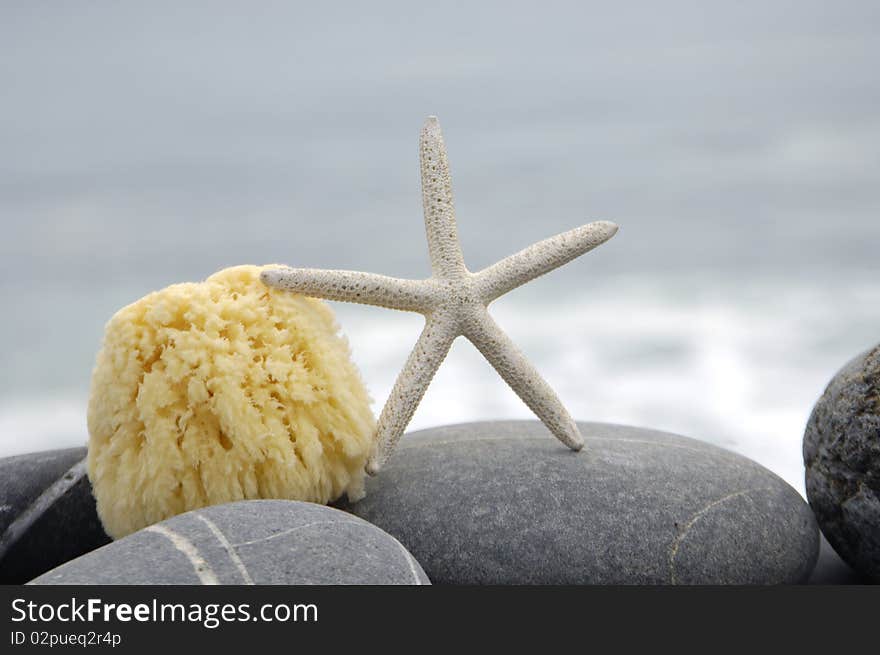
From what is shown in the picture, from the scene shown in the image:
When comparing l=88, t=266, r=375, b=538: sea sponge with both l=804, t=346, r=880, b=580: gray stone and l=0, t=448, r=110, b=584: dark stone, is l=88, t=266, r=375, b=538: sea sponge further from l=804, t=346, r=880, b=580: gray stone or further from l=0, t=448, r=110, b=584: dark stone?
l=804, t=346, r=880, b=580: gray stone

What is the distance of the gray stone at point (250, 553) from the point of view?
246 cm

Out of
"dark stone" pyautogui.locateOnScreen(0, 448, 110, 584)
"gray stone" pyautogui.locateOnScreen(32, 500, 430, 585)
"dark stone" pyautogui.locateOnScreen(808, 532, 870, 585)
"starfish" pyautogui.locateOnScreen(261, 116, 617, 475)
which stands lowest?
"dark stone" pyautogui.locateOnScreen(808, 532, 870, 585)

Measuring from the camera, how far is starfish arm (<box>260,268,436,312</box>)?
335cm

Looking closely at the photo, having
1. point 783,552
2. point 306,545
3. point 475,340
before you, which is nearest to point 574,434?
point 475,340

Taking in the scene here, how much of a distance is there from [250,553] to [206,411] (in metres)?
0.71

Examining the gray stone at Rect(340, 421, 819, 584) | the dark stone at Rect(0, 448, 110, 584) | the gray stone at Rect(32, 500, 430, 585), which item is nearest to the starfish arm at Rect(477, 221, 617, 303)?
the gray stone at Rect(340, 421, 819, 584)

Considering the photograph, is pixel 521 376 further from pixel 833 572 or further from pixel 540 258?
pixel 833 572

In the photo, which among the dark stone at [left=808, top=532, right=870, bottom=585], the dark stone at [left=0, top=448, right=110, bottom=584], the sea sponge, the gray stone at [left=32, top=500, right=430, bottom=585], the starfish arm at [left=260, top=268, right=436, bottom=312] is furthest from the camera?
the dark stone at [left=808, top=532, right=870, bottom=585]

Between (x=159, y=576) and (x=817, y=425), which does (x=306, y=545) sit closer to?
(x=159, y=576)

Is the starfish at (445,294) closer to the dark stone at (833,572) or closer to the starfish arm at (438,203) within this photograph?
the starfish arm at (438,203)

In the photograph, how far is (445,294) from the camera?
3582 mm

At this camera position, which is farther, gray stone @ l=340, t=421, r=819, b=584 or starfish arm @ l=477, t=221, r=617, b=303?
starfish arm @ l=477, t=221, r=617, b=303

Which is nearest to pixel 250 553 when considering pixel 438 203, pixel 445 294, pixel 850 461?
pixel 445 294

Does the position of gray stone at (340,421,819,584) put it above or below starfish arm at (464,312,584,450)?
below
